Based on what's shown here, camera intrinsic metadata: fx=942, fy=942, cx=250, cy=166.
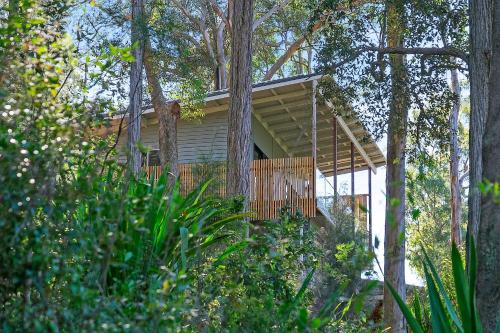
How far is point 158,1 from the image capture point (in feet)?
93.6

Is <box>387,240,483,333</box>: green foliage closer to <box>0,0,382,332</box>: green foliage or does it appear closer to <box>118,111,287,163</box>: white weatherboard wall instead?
<box>0,0,382,332</box>: green foliage

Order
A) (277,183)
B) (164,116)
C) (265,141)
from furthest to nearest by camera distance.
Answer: (265,141) → (164,116) → (277,183)

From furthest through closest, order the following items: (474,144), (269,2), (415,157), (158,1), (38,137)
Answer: (269,2) < (158,1) < (415,157) < (474,144) < (38,137)

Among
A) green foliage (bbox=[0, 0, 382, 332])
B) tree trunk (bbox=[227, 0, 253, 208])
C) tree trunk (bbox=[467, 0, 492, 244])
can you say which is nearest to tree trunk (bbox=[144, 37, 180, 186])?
tree trunk (bbox=[227, 0, 253, 208])

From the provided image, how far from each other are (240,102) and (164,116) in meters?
7.56

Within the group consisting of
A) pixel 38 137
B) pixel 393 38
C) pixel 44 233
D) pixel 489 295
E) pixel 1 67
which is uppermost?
pixel 393 38

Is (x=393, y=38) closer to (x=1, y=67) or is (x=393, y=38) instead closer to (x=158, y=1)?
(x=158, y=1)

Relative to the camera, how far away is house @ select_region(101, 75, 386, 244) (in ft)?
73.8

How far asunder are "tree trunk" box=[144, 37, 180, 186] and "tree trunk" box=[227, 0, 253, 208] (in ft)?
17.9

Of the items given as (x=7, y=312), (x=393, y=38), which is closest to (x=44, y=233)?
(x=7, y=312)

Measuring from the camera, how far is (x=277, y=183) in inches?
887

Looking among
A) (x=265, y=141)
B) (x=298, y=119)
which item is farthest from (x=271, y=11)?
(x=298, y=119)

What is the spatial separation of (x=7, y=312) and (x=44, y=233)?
19.6 inches

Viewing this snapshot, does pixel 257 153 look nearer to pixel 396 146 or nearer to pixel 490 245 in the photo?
pixel 396 146
